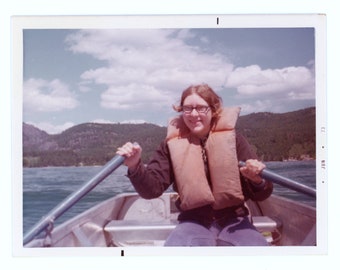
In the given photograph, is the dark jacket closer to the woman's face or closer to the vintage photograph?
the vintage photograph

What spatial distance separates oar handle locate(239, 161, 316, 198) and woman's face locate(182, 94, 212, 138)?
0.69 ft

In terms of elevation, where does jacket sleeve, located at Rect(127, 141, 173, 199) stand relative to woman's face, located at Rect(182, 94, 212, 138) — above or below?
below

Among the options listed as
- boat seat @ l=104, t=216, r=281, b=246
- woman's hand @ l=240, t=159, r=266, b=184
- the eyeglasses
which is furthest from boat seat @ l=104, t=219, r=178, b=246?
the eyeglasses

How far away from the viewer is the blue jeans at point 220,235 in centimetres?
205

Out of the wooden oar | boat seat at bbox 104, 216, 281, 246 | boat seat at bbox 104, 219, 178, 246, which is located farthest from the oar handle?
the wooden oar

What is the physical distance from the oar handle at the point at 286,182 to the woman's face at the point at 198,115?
21 centimetres

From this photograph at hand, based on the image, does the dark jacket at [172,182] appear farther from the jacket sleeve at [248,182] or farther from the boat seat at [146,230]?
the boat seat at [146,230]

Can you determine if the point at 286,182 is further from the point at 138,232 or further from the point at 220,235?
the point at 138,232

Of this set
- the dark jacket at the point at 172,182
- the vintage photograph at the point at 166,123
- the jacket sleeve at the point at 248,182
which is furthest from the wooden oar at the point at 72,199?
the jacket sleeve at the point at 248,182

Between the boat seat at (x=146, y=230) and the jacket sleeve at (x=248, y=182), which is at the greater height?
the jacket sleeve at (x=248, y=182)

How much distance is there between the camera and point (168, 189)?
2.04 m

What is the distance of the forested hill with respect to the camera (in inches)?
80.1

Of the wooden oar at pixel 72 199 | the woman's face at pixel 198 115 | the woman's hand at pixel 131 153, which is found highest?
the woman's face at pixel 198 115

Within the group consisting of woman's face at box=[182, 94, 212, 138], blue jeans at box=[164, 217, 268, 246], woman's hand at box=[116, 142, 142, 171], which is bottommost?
blue jeans at box=[164, 217, 268, 246]
